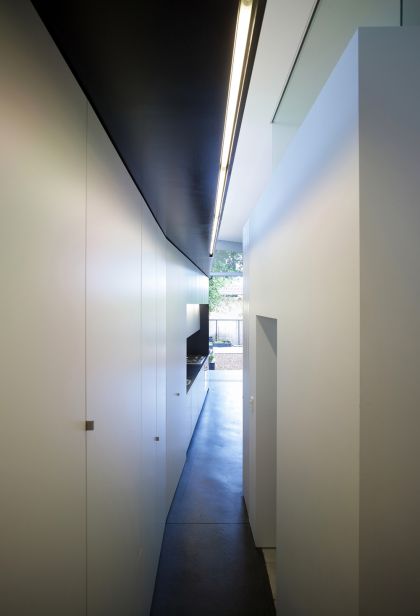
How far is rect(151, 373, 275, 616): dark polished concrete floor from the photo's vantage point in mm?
2463

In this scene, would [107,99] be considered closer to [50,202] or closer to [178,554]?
[50,202]

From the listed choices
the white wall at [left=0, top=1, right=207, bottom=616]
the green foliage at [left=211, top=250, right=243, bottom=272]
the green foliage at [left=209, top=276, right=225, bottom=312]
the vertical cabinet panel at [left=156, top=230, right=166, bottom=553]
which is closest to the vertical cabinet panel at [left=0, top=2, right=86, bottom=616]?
the white wall at [left=0, top=1, right=207, bottom=616]

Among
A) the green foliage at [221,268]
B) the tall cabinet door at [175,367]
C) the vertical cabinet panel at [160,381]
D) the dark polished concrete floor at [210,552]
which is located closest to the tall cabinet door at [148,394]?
the vertical cabinet panel at [160,381]

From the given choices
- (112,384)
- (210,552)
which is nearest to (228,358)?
(210,552)

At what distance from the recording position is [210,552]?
2994mm

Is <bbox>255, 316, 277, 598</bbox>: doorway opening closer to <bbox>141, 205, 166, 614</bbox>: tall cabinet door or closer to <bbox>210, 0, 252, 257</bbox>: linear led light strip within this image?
<bbox>141, 205, 166, 614</bbox>: tall cabinet door

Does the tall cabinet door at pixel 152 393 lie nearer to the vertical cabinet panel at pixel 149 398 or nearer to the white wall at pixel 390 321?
the vertical cabinet panel at pixel 149 398

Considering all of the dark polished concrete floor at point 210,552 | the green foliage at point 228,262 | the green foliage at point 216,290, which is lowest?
the dark polished concrete floor at point 210,552

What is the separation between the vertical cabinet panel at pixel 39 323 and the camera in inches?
25.6

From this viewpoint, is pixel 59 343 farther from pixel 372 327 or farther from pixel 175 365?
pixel 175 365

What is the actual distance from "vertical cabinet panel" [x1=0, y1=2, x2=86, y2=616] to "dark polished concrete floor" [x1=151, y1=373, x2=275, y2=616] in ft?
6.90

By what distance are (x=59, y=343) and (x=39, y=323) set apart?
0.13 metres

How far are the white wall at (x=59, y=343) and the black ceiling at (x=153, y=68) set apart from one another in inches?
2.7

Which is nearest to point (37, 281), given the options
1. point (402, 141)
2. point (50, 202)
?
point (50, 202)
